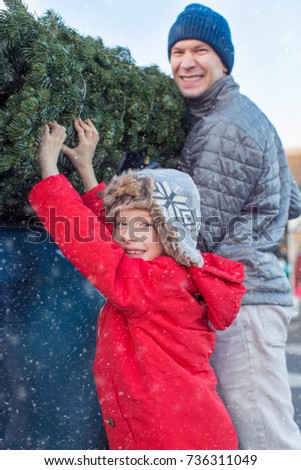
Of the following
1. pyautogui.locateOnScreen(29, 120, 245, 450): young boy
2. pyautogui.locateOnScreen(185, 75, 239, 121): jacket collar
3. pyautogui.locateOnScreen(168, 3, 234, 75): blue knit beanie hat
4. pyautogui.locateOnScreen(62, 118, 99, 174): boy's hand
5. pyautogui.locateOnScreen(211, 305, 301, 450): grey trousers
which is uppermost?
pyautogui.locateOnScreen(168, 3, 234, 75): blue knit beanie hat

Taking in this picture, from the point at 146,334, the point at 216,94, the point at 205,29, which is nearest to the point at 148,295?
the point at 146,334

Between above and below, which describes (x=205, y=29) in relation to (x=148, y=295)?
above

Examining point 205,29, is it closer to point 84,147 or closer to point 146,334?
point 84,147

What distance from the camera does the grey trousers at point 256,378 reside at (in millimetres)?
2283

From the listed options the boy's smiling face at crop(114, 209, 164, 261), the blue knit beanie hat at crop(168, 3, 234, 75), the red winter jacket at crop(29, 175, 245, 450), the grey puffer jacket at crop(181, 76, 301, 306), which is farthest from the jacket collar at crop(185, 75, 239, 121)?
the red winter jacket at crop(29, 175, 245, 450)

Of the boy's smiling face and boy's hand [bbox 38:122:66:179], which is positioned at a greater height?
boy's hand [bbox 38:122:66:179]

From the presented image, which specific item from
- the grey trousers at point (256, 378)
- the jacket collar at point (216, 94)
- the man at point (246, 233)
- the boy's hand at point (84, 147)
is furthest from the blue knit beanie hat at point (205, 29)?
the grey trousers at point (256, 378)

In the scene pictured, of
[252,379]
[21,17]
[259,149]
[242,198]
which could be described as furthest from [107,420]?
[21,17]

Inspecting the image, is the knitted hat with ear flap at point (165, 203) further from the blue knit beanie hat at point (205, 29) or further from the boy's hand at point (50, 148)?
the blue knit beanie hat at point (205, 29)

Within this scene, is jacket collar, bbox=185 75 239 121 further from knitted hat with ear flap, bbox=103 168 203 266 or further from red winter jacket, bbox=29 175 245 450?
red winter jacket, bbox=29 175 245 450

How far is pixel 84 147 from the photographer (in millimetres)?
2117

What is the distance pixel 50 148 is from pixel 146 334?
0.69m

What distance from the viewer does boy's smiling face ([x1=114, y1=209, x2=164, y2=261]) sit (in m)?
2.07

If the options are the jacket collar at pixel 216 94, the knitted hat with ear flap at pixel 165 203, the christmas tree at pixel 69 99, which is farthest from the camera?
the jacket collar at pixel 216 94
